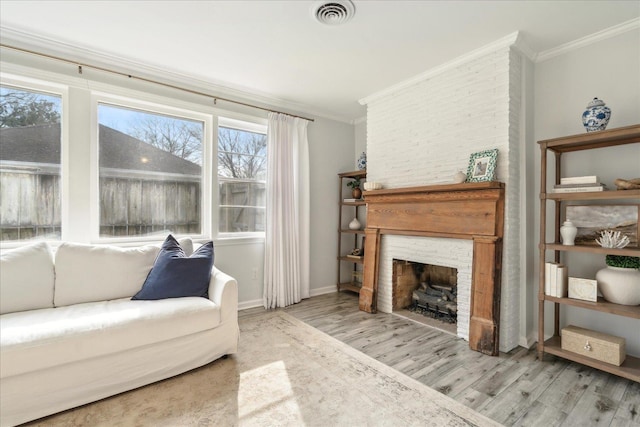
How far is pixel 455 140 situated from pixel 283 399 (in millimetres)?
2534

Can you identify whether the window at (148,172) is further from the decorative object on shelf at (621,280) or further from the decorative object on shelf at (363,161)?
the decorative object on shelf at (621,280)

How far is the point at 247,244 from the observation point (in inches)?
141

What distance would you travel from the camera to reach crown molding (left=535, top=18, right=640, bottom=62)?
2259 millimetres

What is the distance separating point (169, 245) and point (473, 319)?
2.60 metres

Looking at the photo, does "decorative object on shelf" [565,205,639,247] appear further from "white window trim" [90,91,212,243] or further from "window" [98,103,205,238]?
"window" [98,103,205,238]

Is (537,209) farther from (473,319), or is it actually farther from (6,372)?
(6,372)

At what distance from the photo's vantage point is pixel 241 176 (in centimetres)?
370

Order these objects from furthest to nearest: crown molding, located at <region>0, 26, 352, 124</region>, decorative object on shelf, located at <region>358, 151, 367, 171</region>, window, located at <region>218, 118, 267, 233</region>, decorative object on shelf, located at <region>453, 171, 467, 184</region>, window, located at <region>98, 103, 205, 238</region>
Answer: decorative object on shelf, located at <region>358, 151, 367, 171</region> → window, located at <region>218, 118, 267, 233</region> → window, located at <region>98, 103, 205, 238</region> → decorative object on shelf, located at <region>453, 171, 467, 184</region> → crown molding, located at <region>0, 26, 352, 124</region>

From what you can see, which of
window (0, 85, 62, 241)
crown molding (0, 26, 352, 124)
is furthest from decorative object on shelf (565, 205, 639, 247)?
window (0, 85, 62, 241)

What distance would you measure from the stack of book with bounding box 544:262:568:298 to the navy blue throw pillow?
8.64ft

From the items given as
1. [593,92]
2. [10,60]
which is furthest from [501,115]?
[10,60]

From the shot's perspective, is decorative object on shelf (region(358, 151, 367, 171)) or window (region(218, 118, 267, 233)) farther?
decorative object on shelf (region(358, 151, 367, 171))

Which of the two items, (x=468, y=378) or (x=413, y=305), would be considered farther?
(x=413, y=305)

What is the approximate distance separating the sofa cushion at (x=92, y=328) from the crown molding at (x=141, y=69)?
2092mm
